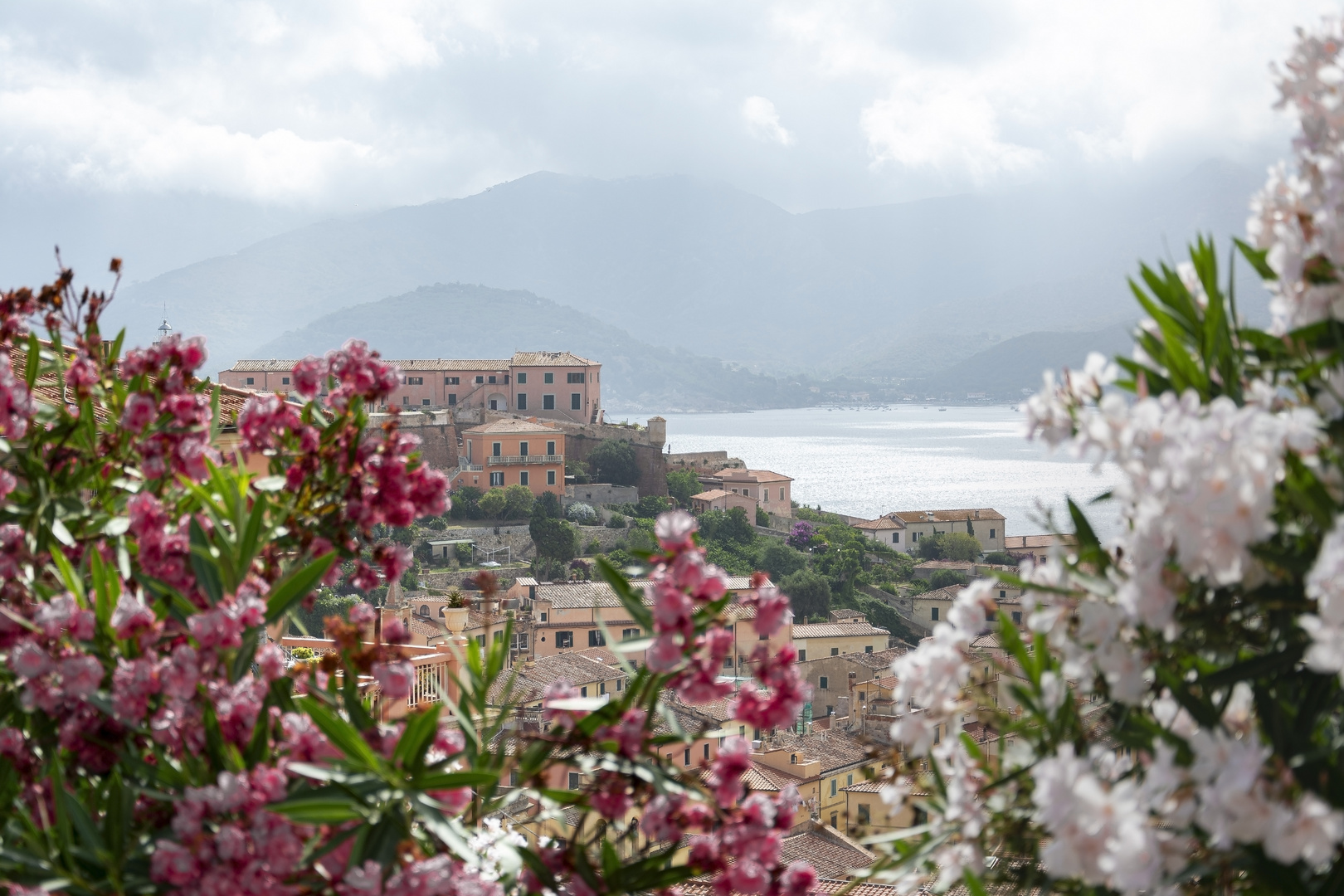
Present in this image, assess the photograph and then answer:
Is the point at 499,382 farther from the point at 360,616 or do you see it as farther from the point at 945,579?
the point at 360,616

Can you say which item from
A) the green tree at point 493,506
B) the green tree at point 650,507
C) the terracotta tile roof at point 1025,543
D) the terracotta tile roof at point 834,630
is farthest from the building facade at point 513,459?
the terracotta tile roof at point 1025,543

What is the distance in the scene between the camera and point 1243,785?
0.93 m

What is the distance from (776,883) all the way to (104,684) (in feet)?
3.28

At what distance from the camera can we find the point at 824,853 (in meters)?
12.7

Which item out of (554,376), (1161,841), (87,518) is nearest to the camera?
(1161,841)

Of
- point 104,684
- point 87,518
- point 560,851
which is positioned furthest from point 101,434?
point 560,851

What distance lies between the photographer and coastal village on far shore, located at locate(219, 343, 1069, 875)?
2177cm

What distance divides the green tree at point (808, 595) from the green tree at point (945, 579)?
4153 mm

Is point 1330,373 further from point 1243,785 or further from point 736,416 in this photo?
point 736,416

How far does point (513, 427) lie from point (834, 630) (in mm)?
14901

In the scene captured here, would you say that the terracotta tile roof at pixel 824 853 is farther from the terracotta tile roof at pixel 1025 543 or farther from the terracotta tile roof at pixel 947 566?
the terracotta tile roof at pixel 947 566

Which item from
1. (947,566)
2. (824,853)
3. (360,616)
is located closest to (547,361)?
(947,566)

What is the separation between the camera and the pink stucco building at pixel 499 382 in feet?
143

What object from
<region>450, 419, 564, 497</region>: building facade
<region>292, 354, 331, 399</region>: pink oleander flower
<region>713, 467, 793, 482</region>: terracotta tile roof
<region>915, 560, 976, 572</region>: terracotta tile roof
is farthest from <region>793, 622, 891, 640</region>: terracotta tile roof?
<region>292, 354, 331, 399</region>: pink oleander flower
